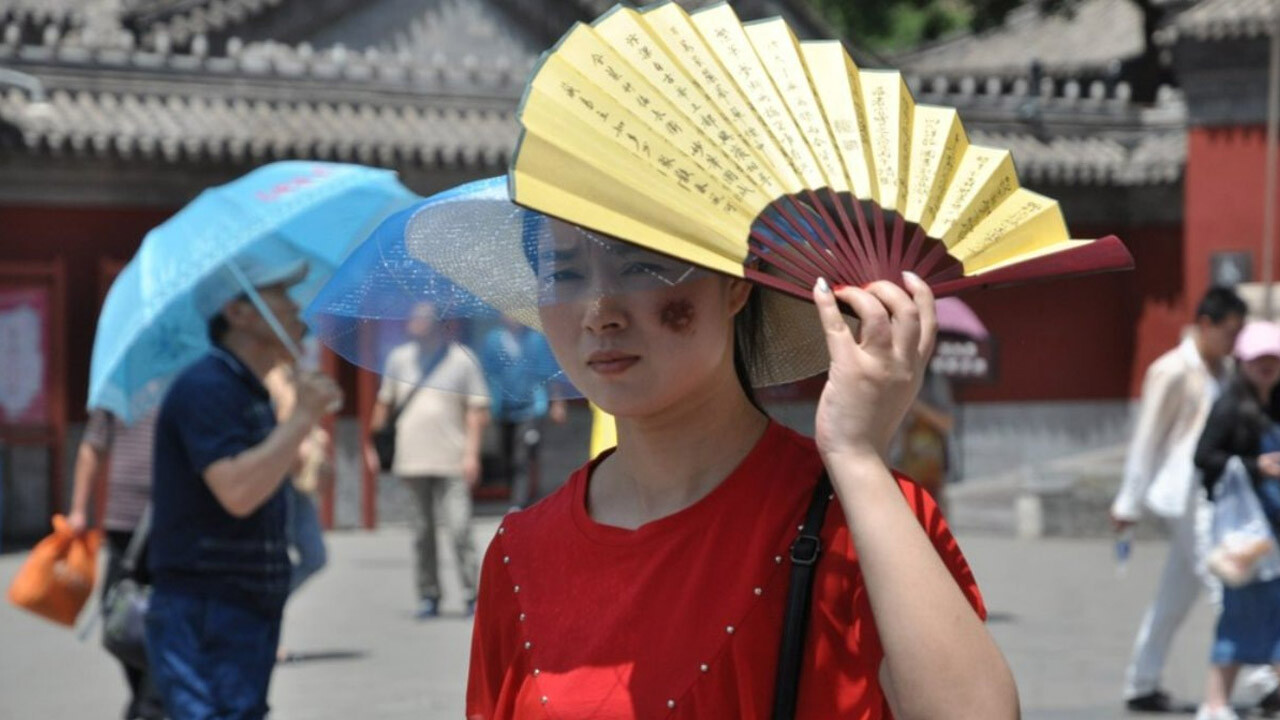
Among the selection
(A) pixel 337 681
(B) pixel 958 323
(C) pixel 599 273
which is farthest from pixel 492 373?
(B) pixel 958 323

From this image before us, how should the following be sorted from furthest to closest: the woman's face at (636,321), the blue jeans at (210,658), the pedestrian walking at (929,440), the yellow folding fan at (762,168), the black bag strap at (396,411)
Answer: the black bag strap at (396,411) < the pedestrian walking at (929,440) < the blue jeans at (210,658) < the woman's face at (636,321) < the yellow folding fan at (762,168)

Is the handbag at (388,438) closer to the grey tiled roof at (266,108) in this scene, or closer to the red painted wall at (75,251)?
the red painted wall at (75,251)

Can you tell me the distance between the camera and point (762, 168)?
2.21m

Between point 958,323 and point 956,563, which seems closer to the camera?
point 956,563

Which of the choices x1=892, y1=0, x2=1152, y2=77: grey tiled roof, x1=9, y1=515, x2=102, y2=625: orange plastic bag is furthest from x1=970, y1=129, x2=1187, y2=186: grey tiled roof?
x1=9, y1=515, x2=102, y2=625: orange plastic bag

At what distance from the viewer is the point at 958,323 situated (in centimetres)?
1211

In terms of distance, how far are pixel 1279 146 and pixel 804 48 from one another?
799 inches

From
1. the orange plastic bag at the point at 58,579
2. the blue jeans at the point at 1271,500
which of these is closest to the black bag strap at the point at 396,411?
the orange plastic bag at the point at 58,579

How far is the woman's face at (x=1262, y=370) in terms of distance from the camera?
804 cm

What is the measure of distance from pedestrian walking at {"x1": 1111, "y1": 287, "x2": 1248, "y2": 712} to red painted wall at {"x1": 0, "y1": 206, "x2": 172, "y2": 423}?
11161 millimetres

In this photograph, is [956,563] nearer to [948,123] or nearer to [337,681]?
[948,123]

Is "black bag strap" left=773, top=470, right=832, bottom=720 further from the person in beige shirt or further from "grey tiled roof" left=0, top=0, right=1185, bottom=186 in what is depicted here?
"grey tiled roof" left=0, top=0, right=1185, bottom=186

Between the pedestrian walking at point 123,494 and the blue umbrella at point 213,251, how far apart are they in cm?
113

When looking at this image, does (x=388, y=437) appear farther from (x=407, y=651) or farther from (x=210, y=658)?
(x=210, y=658)
